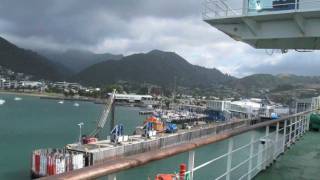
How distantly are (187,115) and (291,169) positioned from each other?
78566 mm

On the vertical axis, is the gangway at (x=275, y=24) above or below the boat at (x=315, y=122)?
above

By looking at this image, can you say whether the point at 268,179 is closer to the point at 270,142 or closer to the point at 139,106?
the point at 270,142

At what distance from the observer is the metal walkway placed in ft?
22.4

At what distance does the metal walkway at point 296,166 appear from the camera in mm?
6836

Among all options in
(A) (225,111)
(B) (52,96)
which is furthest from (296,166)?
(B) (52,96)

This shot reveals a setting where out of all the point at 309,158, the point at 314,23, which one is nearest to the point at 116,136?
the point at 309,158

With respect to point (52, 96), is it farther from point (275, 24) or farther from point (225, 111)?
point (275, 24)

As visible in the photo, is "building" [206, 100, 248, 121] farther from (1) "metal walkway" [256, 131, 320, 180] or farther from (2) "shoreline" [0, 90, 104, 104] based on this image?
(2) "shoreline" [0, 90, 104, 104]

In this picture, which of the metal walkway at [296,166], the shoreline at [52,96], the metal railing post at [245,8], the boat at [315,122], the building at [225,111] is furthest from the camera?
the shoreline at [52,96]

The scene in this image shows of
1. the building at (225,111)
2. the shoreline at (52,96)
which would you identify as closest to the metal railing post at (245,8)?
the building at (225,111)

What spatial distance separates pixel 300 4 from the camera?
22.8 feet

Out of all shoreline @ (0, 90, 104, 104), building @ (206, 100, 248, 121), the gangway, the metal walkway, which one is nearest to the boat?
the metal walkway

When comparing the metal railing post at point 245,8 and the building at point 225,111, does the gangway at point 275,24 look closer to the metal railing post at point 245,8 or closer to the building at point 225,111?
the metal railing post at point 245,8

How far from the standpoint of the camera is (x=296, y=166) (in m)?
7.76
